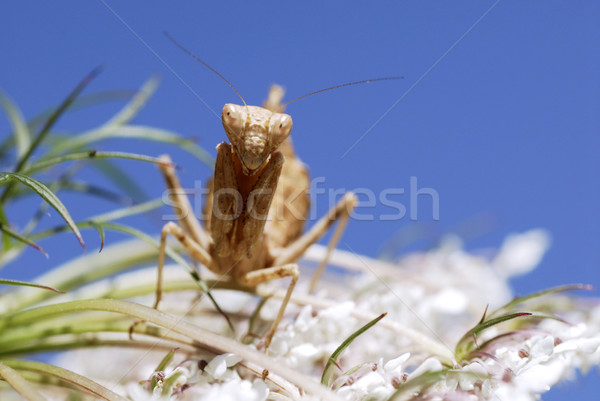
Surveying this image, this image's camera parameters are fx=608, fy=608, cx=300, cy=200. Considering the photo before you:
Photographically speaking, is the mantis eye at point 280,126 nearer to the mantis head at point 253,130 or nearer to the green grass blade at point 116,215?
the mantis head at point 253,130

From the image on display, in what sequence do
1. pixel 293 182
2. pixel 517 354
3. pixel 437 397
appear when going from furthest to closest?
pixel 293 182 < pixel 517 354 < pixel 437 397

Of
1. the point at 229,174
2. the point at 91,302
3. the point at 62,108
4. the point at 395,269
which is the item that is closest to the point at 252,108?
the point at 229,174

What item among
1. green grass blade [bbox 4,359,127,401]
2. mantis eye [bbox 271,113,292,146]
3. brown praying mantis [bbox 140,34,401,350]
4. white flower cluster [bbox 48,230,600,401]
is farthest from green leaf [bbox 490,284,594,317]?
green grass blade [bbox 4,359,127,401]

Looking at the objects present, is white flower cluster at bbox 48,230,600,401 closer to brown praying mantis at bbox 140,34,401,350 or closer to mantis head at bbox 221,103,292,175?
brown praying mantis at bbox 140,34,401,350

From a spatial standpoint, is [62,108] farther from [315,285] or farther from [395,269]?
[395,269]

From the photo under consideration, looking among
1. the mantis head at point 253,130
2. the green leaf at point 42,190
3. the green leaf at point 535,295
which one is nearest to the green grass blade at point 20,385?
the green leaf at point 42,190

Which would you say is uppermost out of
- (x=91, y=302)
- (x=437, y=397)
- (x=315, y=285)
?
(x=315, y=285)

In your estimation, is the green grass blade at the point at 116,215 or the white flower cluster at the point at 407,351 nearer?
the white flower cluster at the point at 407,351
